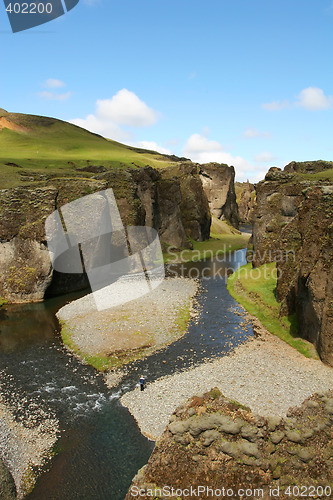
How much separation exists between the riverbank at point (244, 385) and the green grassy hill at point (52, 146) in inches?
3099

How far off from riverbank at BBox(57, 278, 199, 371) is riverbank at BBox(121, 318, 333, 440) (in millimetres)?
4720

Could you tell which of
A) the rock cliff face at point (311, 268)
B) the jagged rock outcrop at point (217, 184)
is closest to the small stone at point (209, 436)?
the rock cliff face at point (311, 268)

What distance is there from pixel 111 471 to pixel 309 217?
843 inches

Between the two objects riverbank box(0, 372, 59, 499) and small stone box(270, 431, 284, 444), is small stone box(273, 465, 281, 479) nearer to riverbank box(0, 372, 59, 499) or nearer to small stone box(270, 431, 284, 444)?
small stone box(270, 431, 284, 444)

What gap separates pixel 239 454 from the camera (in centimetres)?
1062

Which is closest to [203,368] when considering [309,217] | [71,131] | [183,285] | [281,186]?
[309,217]

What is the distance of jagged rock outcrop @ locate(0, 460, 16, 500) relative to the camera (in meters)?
12.9

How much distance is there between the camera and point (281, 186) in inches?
1914

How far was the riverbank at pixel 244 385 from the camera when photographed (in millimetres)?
18016

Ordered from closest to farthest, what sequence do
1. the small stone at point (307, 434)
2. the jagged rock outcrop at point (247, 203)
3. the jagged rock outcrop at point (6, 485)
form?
the small stone at point (307, 434)
the jagged rock outcrop at point (6, 485)
the jagged rock outcrop at point (247, 203)

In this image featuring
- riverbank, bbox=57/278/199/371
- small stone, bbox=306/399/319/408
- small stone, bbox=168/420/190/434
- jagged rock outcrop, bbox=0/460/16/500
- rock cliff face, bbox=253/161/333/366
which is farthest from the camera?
riverbank, bbox=57/278/199/371

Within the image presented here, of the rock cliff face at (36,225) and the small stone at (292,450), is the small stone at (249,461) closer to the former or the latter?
the small stone at (292,450)

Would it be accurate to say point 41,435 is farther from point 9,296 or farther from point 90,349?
point 9,296

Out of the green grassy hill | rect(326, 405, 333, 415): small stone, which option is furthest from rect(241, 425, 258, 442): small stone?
the green grassy hill
